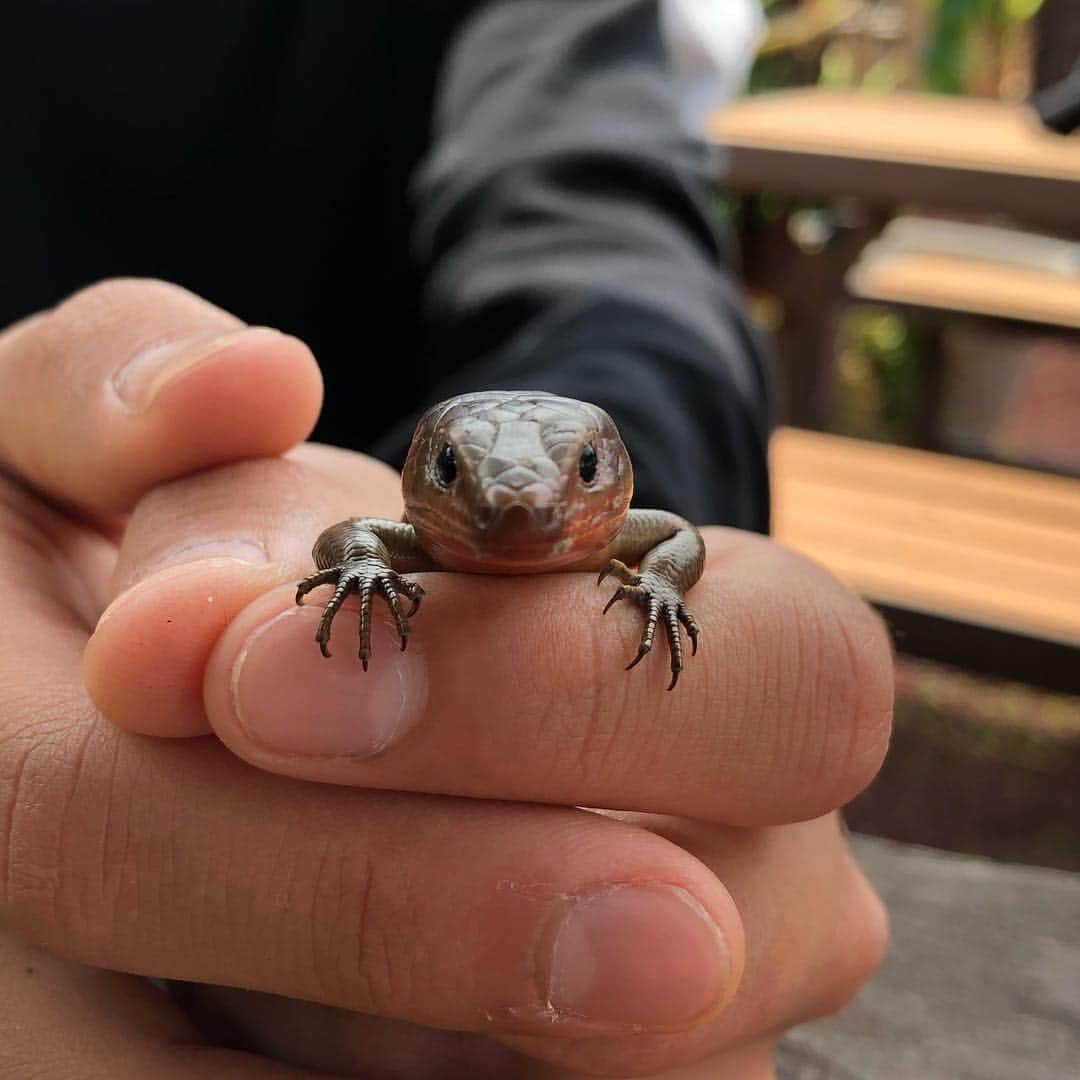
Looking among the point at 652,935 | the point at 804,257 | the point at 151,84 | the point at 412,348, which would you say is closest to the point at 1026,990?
the point at 652,935

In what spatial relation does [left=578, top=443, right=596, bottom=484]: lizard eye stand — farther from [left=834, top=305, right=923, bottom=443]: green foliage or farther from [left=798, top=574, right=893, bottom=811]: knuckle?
[left=834, top=305, right=923, bottom=443]: green foliage

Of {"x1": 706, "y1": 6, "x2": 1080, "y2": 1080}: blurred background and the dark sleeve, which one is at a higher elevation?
the dark sleeve

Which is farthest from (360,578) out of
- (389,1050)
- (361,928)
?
(389,1050)

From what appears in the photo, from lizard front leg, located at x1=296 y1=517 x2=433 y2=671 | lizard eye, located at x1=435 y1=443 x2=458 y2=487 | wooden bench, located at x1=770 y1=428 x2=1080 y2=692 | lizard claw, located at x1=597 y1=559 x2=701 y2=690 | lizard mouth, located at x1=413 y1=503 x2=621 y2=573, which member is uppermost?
lizard eye, located at x1=435 y1=443 x2=458 y2=487

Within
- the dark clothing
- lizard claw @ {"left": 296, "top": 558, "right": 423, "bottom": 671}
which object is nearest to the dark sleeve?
the dark clothing

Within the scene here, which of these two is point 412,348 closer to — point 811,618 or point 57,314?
point 57,314

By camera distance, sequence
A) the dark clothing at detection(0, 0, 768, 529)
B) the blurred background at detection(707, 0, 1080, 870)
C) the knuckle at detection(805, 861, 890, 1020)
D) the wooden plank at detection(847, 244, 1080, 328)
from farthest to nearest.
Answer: the wooden plank at detection(847, 244, 1080, 328) → the blurred background at detection(707, 0, 1080, 870) → the dark clothing at detection(0, 0, 768, 529) → the knuckle at detection(805, 861, 890, 1020)

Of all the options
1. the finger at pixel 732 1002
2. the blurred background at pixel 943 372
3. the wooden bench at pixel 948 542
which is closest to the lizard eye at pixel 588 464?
the finger at pixel 732 1002
